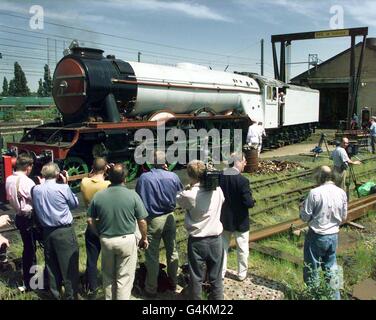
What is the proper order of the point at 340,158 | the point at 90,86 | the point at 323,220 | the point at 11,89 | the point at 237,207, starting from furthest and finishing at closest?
the point at 11,89 → the point at 90,86 → the point at 340,158 → the point at 237,207 → the point at 323,220

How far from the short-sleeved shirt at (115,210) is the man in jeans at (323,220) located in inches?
78.4

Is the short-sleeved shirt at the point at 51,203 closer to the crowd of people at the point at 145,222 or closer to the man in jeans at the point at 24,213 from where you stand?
the crowd of people at the point at 145,222

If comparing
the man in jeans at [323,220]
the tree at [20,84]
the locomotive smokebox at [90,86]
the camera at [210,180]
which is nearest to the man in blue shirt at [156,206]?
the camera at [210,180]

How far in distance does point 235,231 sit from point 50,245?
230cm

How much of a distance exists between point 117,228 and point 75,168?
6384 millimetres

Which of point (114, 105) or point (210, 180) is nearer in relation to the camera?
point (210, 180)

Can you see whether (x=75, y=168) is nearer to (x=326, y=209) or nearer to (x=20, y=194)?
(x=20, y=194)

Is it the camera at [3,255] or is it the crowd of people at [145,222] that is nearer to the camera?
the crowd of people at [145,222]

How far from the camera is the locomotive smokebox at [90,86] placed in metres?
10.4

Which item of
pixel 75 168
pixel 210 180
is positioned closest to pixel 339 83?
pixel 75 168

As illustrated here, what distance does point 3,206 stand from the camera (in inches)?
352

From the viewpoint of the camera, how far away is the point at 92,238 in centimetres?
488

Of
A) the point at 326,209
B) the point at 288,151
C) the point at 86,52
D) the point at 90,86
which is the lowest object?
the point at 288,151
